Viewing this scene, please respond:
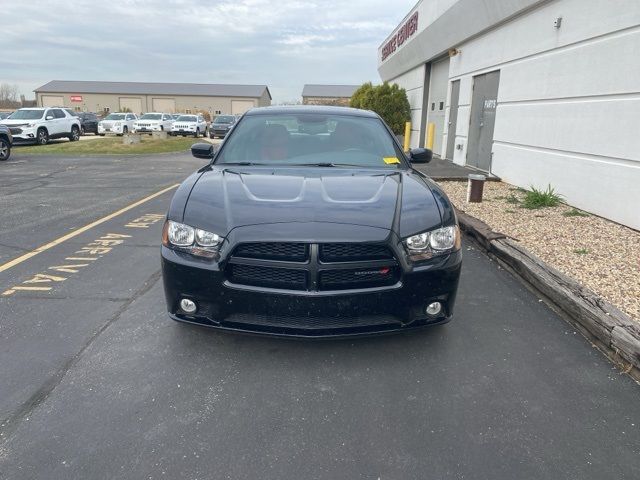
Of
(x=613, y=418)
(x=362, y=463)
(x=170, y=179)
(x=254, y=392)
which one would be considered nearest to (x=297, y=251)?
(x=254, y=392)

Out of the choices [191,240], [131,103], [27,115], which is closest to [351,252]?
[191,240]

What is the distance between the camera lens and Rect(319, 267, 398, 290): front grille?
112 inches

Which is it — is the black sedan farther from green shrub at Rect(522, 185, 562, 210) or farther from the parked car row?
the parked car row

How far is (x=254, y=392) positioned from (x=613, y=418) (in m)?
1.99

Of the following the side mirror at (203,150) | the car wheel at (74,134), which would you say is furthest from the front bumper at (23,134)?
the side mirror at (203,150)

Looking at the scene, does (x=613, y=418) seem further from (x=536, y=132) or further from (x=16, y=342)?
(x=536, y=132)

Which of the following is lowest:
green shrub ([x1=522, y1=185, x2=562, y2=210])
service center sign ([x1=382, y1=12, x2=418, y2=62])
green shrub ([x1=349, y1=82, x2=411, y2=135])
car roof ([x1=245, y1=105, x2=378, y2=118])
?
green shrub ([x1=522, y1=185, x2=562, y2=210])

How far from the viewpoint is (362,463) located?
2234 mm

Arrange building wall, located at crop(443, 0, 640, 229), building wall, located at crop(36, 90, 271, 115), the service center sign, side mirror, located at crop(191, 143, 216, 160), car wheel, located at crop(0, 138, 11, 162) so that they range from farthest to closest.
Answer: building wall, located at crop(36, 90, 271, 115), the service center sign, car wheel, located at crop(0, 138, 11, 162), building wall, located at crop(443, 0, 640, 229), side mirror, located at crop(191, 143, 216, 160)

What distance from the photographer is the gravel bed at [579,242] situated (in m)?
4.19

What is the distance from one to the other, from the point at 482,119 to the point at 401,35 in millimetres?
11169

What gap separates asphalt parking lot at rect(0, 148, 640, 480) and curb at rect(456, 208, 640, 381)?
0.36ft

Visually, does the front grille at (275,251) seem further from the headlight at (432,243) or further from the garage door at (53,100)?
the garage door at (53,100)

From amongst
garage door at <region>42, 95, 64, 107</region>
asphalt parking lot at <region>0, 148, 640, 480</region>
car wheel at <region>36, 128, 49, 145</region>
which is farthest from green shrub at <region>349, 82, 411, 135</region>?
garage door at <region>42, 95, 64, 107</region>
